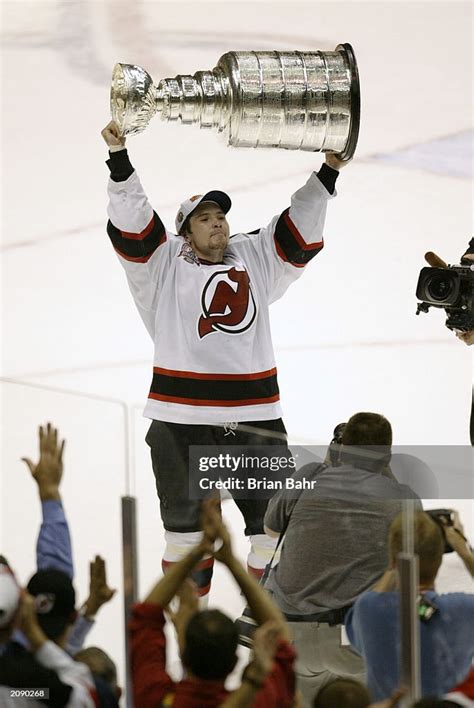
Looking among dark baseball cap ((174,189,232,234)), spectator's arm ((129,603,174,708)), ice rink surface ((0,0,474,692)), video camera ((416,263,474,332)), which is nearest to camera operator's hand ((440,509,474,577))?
spectator's arm ((129,603,174,708))

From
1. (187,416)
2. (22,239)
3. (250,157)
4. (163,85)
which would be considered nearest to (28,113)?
(22,239)

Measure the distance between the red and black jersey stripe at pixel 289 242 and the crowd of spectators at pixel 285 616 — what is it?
98 cm

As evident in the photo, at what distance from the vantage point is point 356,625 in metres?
2.12

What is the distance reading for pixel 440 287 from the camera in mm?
3111

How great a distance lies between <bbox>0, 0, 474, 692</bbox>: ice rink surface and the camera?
492 centimetres

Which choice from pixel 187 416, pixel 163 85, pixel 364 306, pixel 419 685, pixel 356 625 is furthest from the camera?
pixel 364 306

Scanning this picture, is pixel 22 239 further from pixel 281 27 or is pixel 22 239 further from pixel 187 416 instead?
pixel 187 416

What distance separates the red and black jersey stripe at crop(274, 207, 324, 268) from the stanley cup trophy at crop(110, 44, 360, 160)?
0.19 m

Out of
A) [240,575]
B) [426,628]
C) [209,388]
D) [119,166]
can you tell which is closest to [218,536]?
[240,575]

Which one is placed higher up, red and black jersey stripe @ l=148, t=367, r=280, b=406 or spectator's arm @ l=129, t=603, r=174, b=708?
red and black jersey stripe @ l=148, t=367, r=280, b=406

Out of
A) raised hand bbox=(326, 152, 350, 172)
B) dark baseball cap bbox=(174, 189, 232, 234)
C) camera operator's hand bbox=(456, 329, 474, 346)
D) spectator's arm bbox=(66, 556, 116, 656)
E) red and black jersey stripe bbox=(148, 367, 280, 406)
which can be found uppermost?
raised hand bbox=(326, 152, 350, 172)

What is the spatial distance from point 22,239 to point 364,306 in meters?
1.28

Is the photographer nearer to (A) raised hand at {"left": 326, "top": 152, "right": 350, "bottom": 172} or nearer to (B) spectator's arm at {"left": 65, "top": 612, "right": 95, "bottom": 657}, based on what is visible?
(A) raised hand at {"left": 326, "top": 152, "right": 350, "bottom": 172}

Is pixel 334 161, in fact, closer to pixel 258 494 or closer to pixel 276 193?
pixel 258 494
